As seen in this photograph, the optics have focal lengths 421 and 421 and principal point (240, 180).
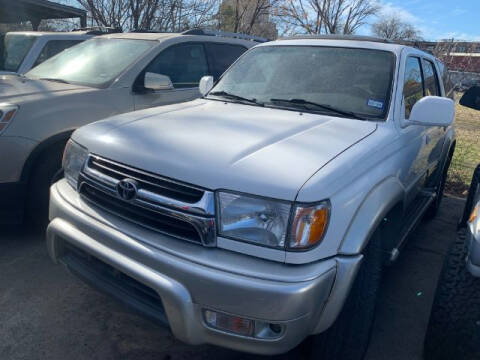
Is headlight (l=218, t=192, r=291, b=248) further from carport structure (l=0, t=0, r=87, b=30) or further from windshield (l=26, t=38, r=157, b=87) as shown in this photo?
carport structure (l=0, t=0, r=87, b=30)

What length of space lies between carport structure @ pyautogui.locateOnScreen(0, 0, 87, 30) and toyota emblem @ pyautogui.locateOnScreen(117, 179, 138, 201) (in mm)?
12323

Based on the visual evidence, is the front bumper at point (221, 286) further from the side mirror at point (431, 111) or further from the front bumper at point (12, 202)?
the front bumper at point (12, 202)

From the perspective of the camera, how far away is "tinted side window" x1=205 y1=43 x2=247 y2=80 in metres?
5.08

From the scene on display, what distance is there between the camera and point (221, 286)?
5.63ft

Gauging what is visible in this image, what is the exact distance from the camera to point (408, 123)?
278 cm

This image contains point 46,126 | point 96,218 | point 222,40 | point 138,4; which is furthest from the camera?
point 138,4

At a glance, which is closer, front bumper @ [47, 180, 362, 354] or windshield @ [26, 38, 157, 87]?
front bumper @ [47, 180, 362, 354]

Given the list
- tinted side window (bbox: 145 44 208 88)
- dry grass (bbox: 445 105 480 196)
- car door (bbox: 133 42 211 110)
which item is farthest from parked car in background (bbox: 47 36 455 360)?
dry grass (bbox: 445 105 480 196)

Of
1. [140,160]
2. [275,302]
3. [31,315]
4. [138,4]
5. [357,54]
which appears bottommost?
[31,315]

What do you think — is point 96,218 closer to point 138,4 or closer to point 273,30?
point 138,4

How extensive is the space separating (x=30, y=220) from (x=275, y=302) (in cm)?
264

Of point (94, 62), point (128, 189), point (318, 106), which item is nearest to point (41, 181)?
point (94, 62)

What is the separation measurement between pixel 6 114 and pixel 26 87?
0.67 metres

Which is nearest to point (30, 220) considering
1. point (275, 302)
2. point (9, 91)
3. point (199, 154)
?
point (9, 91)
